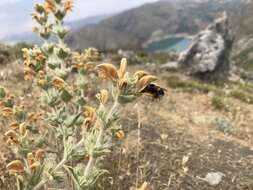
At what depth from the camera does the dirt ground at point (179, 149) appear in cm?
521

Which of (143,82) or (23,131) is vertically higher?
(143,82)

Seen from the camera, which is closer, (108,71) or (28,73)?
(108,71)

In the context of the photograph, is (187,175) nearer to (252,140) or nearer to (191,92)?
(252,140)

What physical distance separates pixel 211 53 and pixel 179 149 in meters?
10.4

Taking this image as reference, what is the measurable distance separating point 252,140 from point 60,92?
522 centimetres

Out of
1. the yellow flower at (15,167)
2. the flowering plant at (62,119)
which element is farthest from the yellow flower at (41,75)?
the yellow flower at (15,167)

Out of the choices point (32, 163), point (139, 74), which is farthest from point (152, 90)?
point (32, 163)

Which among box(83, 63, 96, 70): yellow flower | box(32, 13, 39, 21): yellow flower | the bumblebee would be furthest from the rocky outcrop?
the bumblebee

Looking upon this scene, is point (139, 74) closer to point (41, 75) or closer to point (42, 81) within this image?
point (42, 81)

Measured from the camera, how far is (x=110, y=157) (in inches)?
211

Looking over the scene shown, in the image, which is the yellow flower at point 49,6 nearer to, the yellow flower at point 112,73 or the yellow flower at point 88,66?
the yellow flower at point 88,66

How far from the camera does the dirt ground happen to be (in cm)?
521

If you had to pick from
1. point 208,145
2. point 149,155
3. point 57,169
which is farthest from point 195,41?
point 57,169

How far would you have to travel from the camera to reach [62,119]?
363cm
